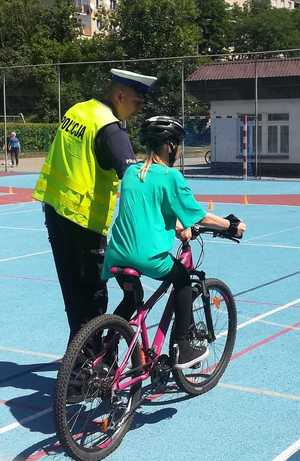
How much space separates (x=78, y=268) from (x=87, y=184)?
55 cm

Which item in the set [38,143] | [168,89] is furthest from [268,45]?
[168,89]

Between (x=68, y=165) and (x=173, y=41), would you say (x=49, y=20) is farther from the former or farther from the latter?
(x=68, y=165)

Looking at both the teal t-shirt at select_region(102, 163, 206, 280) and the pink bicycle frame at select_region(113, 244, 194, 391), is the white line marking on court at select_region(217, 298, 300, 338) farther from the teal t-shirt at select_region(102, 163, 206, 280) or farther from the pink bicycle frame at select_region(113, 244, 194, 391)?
the teal t-shirt at select_region(102, 163, 206, 280)

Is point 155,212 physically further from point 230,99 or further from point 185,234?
point 230,99

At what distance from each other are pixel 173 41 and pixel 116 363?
47.3 metres

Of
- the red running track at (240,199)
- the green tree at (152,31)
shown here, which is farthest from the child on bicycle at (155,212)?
the green tree at (152,31)

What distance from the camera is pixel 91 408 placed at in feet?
13.4

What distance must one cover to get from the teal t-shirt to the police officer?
153 millimetres

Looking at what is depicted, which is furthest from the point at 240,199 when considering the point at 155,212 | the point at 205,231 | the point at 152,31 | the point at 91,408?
the point at 152,31

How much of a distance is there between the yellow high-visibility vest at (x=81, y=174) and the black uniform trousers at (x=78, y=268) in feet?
0.36

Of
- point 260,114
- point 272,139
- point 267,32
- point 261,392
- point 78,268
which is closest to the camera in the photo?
point 78,268

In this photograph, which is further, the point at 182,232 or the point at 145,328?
the point at 182,232

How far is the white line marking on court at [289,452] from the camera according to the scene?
152 inches

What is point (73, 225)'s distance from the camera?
448 cm
